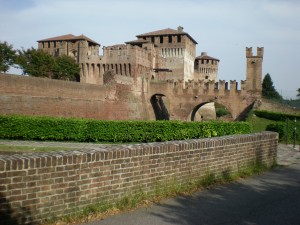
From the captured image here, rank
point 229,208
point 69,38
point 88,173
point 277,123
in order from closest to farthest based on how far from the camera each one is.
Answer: point 88,173 < point 229,208 < point 277,123 < point 69,38

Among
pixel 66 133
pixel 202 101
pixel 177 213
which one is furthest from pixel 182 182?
pixel 202 101

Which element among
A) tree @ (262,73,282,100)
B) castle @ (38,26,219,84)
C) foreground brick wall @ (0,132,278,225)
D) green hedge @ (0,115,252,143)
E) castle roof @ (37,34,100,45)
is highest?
castle roof @ (37,34,100,45)

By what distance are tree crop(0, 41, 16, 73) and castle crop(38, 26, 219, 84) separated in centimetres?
1051

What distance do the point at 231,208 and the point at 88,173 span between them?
8.26 ft

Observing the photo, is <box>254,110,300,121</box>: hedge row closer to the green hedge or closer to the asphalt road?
the green hedge

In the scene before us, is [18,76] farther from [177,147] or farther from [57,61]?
[57,61]

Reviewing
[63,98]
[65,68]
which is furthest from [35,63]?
[63,98]

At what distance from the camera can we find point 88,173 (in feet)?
16.8

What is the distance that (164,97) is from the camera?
47.5 meters

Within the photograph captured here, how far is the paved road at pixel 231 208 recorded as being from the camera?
5258 mm

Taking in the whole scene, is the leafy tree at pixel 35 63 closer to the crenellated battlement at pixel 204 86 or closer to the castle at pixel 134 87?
the castle at pixel 134 87

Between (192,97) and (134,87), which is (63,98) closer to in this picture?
(134,87)

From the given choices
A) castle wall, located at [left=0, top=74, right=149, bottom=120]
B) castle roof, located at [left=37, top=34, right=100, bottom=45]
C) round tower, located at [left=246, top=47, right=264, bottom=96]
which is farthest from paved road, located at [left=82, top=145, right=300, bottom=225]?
castle roof, located at [left=37, top=34, right=100, bottom=45]

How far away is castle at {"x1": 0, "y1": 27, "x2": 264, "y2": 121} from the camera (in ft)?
84.3
